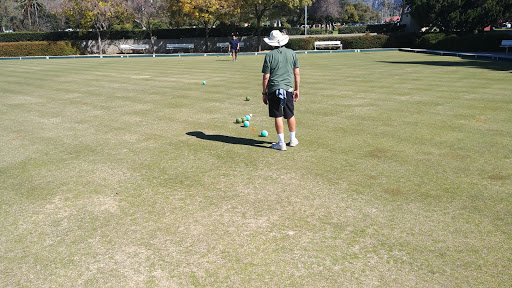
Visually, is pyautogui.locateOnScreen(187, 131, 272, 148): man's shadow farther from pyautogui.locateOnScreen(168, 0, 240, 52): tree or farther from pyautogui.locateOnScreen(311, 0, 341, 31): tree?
pyautogui.locateOnScreen(311, 0, 341, 31): tree

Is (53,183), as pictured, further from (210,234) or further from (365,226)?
(365,226)

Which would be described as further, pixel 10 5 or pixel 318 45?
pixel 10 5

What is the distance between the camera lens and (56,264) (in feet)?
12.6

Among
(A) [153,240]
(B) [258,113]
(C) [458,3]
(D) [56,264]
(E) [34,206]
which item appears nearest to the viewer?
(D) [56,264]

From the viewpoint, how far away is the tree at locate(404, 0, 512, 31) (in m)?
36.1

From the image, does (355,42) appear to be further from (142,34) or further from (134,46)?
(142,34)

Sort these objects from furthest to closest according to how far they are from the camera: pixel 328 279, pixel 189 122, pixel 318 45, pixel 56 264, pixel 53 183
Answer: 1. pixel 318 45
2. pixel 189 122
3. pixel 53 183
4. pixel 56 264
5. pixel 328 279

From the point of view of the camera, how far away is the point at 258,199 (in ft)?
17.0

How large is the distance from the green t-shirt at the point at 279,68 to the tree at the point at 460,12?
3637 cm

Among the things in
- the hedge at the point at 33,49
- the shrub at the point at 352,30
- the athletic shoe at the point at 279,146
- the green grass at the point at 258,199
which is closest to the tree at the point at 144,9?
the hedge at the point at 33,49

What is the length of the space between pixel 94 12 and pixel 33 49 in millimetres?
7970

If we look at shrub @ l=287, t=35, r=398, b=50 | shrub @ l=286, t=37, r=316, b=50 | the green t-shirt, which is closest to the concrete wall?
shrub @ l=286, t=37, r=316, b=50

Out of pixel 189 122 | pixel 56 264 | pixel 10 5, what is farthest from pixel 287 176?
pixel 10 5

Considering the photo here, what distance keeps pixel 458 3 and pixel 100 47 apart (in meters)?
37.3
